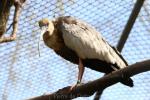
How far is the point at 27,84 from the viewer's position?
3.96m

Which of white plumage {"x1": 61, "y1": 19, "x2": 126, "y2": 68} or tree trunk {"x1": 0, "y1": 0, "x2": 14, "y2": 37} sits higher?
tree trunk {"x1": 0, "y1": 0, "x2": 14, "y2": 37}

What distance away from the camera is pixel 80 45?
2865 mm

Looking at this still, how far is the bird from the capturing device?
9.28ft

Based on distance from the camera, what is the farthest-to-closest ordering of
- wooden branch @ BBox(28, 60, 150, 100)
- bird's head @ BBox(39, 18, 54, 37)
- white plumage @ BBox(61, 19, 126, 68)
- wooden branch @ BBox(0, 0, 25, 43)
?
bird's head @ BBox(39, 18, 54, 37) < white plumage @ BBox(61, 19, 126, 68) < wooden branch @ BBox(28, 60, 150, 100) < wooden branch @ BBox(0, 0, 25, 43)

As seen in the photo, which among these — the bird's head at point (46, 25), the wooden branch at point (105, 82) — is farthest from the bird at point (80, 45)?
the wooden branch at point (105, 82)

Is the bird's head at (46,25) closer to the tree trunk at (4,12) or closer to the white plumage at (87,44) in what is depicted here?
the white plumage at (87,44)

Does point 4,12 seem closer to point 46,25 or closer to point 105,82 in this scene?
point 105,82

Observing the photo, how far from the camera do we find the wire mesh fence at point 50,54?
131 inches

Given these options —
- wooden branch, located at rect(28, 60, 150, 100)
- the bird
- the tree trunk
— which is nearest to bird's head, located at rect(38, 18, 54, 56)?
the bird

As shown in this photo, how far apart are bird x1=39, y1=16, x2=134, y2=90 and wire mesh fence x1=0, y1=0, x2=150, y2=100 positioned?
17cm

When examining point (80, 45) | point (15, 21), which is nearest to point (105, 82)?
point (15, 21)

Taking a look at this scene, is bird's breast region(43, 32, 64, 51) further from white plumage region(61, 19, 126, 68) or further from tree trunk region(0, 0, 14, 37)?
tree trunk region(0, 0, 14, 37)

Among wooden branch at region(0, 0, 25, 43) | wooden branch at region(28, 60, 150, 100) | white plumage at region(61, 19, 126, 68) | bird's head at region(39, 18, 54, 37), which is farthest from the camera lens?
bird's head at region(39, 18, 54, 37)

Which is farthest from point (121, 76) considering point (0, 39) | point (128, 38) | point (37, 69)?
point (37, 69)
